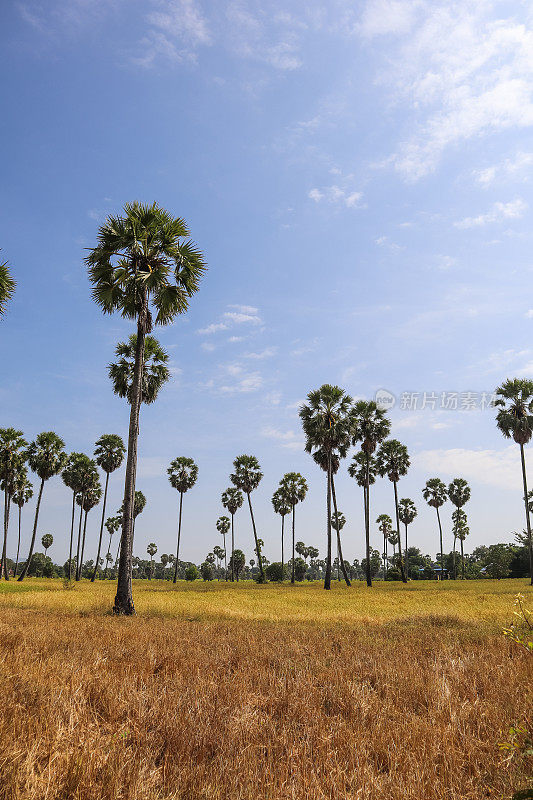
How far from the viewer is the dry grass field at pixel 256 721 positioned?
3285 mm

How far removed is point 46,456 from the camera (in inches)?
2087

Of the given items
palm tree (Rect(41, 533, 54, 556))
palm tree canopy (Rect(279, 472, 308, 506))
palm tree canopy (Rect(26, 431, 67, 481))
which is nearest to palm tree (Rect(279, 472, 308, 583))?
palm tree canopy (Rect(279, 472, 308, 506))

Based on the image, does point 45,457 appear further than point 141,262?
Yes

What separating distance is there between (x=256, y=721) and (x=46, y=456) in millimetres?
55201

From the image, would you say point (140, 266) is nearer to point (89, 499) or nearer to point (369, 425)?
point (369, 425)

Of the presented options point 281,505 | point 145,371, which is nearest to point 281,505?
point 281,505

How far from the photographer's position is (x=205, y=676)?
6242mm

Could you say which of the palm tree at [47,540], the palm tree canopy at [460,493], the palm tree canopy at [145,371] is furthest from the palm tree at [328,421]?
the palm tree at [47,540]

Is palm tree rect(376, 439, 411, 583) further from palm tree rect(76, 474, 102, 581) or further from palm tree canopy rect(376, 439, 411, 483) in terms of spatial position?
palm tree rect(76, 474, 102, 581)

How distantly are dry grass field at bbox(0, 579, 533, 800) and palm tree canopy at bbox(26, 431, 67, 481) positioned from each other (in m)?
49.5

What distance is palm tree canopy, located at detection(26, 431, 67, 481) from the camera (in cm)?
5281

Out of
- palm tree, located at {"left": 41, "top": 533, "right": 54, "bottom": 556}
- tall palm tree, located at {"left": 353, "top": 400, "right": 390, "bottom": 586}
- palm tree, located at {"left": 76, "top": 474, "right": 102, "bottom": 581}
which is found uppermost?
tall palm tree, located at {"left": 353, "top": 400, "right": 390, "bottom": 586}

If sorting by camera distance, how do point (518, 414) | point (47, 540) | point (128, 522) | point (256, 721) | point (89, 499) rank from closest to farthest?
point (256, 721), point (128, 522), point (518, 414), point (89, 499), point (47, 540)

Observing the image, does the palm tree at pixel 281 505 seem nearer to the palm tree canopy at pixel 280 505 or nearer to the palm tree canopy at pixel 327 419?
the palm tree canopy at pixel 280 505
